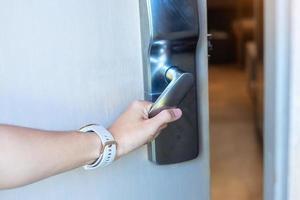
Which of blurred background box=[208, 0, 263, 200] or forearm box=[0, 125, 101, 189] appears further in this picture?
blurred background box=[208, 0, 263, 200]

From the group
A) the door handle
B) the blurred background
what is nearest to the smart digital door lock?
the door handle

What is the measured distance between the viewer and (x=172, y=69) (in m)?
0.66

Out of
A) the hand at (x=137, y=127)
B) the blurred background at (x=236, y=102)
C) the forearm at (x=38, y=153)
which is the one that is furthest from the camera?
the blurred background at (x=236, y=102)

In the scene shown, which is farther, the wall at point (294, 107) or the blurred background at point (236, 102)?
the blurred background at point (236, 102)

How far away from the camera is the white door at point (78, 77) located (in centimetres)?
60

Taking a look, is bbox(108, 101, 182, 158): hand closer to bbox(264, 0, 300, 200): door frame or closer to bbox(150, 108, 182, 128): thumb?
bbox(150, 108, 182, 128): thumb

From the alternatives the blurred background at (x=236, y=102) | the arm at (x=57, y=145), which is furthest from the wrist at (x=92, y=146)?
the blurred background at (x=236, y=102)

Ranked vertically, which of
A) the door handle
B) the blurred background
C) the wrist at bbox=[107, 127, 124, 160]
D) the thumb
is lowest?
the blurred background

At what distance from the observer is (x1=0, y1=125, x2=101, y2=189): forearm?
0.51 m

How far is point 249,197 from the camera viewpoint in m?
2.26

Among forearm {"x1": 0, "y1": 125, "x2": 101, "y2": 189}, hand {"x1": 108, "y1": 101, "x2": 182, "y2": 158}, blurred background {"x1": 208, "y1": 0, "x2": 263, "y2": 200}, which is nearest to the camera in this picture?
forearm {"x1": 0, "y1": 125, "x2": 101, "y2": 189}

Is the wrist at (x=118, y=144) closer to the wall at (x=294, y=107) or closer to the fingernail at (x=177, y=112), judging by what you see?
the fingernail at (x=177, y=112)

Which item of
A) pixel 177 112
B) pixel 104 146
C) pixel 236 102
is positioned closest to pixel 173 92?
pixel 177 112

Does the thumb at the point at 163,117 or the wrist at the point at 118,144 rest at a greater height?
the thumb at the point at 163,117
